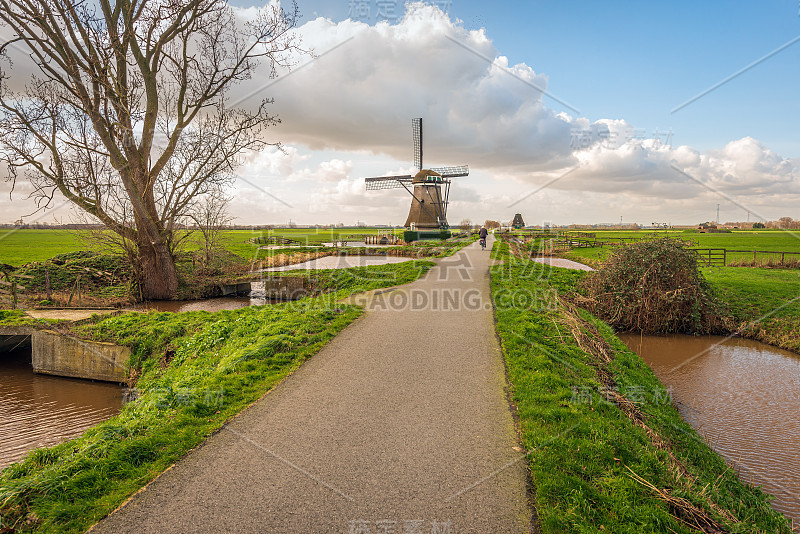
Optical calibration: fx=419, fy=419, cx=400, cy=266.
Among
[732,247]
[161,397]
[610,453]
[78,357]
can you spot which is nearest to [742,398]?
[610,453]

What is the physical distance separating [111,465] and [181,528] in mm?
1611

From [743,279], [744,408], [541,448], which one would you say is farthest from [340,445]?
[743,279]

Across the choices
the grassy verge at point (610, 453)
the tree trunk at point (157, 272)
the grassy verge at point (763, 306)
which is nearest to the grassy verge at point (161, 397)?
the grassy verge at point (610, 453)

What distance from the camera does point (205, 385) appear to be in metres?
7.20

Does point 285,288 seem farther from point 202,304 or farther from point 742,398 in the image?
point 742,398

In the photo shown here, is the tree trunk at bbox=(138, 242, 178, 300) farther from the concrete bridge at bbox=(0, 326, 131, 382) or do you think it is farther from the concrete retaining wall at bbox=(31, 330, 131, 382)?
the concrete retaining wall at bbox=(31, 330, 131, 382)

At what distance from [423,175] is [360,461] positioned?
55139 millimetres

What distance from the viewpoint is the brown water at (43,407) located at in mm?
7691

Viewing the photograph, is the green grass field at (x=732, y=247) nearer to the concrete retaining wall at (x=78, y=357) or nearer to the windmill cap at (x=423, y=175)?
the concrete retaining wall at (x=78, y=357)

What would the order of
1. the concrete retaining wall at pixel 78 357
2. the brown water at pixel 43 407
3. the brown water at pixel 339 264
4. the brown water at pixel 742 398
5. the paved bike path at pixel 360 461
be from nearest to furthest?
the paved bike path at pixel 360 461
the brown water at pixel 742 398
the brown water at pixel 43 407
the concrete retaining wall at pixel 78 357
the brown water at pixel 339 264

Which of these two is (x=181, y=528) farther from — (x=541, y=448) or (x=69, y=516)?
(x=541, y=448)

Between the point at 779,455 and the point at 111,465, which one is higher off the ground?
the point at 111,465

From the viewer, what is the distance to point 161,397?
6.88 metres

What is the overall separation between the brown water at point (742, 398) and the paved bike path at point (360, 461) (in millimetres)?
4068
